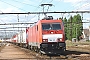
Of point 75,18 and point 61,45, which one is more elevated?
point 75,18

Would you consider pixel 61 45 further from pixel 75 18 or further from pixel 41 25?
pixel 75 18

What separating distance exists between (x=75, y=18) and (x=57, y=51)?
84269 millimetres

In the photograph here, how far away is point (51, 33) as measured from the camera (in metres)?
23.8

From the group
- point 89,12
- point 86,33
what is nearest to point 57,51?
→ point 89,12

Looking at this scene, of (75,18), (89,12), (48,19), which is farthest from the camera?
(75,18)

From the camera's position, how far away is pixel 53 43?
23.5 m

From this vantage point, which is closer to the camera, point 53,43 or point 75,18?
point 53,43

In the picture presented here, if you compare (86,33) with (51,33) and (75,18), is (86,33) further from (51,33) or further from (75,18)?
(51,33)

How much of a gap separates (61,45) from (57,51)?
70 centimetres

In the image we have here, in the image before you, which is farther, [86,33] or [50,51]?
[86,33]

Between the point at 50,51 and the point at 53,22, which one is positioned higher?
the point at 53,22

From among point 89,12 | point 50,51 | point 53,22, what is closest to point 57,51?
point 50,51

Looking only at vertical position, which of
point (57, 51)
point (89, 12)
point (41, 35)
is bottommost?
point (57, 51)

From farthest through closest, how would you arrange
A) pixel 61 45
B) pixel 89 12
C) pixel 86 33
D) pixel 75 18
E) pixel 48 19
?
pixel 86 33
pixel 75 18
pixel 89 12
pixel 48 19
pixel 61 45
